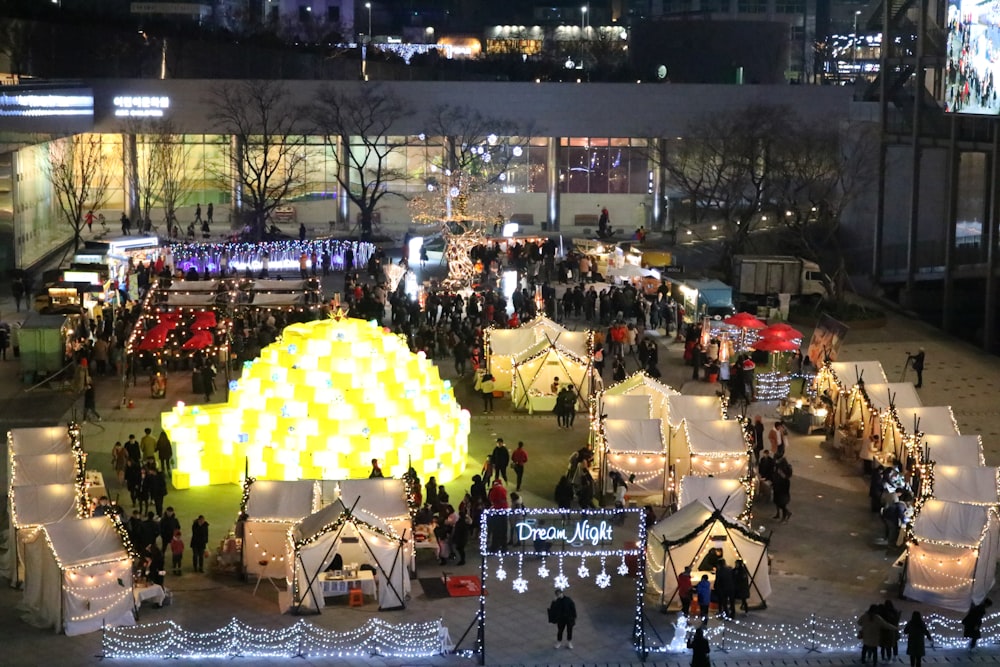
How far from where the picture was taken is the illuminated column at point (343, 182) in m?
63.0

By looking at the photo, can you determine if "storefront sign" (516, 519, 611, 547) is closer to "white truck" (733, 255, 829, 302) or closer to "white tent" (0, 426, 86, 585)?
"white tent" (0, 426, 86, 585)

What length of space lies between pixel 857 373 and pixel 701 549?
10374 millimetres

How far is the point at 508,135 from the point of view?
6300 centimetres

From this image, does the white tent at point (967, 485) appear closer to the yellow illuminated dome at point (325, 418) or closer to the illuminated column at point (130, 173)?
the yellow illuminated dome at point (325, 418)

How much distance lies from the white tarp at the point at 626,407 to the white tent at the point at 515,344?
502 cm

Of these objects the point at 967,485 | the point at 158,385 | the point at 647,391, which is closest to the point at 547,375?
the point at 647,391

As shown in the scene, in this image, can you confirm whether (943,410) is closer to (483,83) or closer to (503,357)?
(503,357)

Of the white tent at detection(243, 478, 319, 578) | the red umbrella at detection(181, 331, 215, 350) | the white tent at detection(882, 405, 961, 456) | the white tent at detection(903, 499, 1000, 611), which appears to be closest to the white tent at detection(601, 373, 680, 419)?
the white tent at detection(882, 405, 961, 456)

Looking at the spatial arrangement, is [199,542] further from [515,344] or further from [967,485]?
[515,344]

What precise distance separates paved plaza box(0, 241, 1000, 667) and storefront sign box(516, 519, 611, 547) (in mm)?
1671

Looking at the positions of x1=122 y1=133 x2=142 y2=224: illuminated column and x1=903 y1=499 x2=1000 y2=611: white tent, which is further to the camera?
x1=122 y1=133 x2=142 y2=224: illuminated column

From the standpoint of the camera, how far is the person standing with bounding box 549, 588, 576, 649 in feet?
67.6

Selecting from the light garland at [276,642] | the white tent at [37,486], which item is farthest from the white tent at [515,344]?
the light garland at [276,642]

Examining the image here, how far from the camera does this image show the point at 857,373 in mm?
31406
